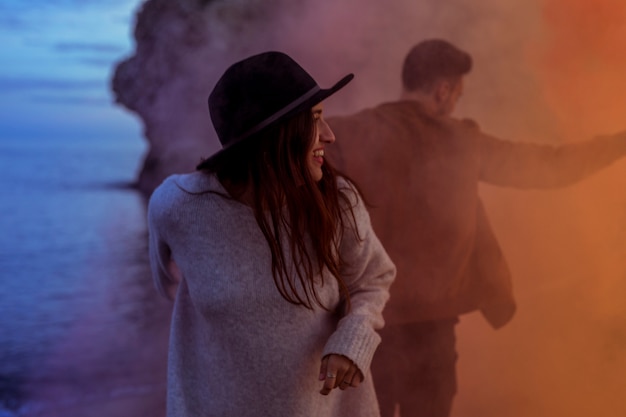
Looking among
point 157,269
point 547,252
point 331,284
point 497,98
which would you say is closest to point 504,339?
point 547,252

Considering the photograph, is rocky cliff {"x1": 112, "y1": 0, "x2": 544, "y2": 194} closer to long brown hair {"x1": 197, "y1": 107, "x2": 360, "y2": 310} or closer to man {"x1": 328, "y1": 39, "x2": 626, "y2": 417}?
man {"x1": 328, "y1": 39, "x2": 626, "y2": 417}

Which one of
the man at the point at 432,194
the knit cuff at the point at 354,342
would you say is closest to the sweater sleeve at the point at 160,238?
the knit cuff at the point at 354,342

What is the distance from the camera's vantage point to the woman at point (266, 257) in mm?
1396

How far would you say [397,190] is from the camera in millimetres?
2277

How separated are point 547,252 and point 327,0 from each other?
1037mm

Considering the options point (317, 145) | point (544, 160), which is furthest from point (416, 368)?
point (317, 145)

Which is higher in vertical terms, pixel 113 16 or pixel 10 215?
pixel 113 16

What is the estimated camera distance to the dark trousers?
2.34 metres

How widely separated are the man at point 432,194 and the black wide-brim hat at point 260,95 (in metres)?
0.86

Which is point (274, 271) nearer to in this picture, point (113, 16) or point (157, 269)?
point (157, 269)

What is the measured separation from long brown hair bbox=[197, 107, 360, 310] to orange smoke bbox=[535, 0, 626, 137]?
3.73 ft

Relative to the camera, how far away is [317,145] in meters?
1.42

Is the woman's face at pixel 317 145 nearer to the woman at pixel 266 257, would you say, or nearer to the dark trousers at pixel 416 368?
the woman at pixel 266 257

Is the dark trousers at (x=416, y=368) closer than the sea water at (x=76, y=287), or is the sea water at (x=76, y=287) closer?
the sea water at (x=76, y=287)
